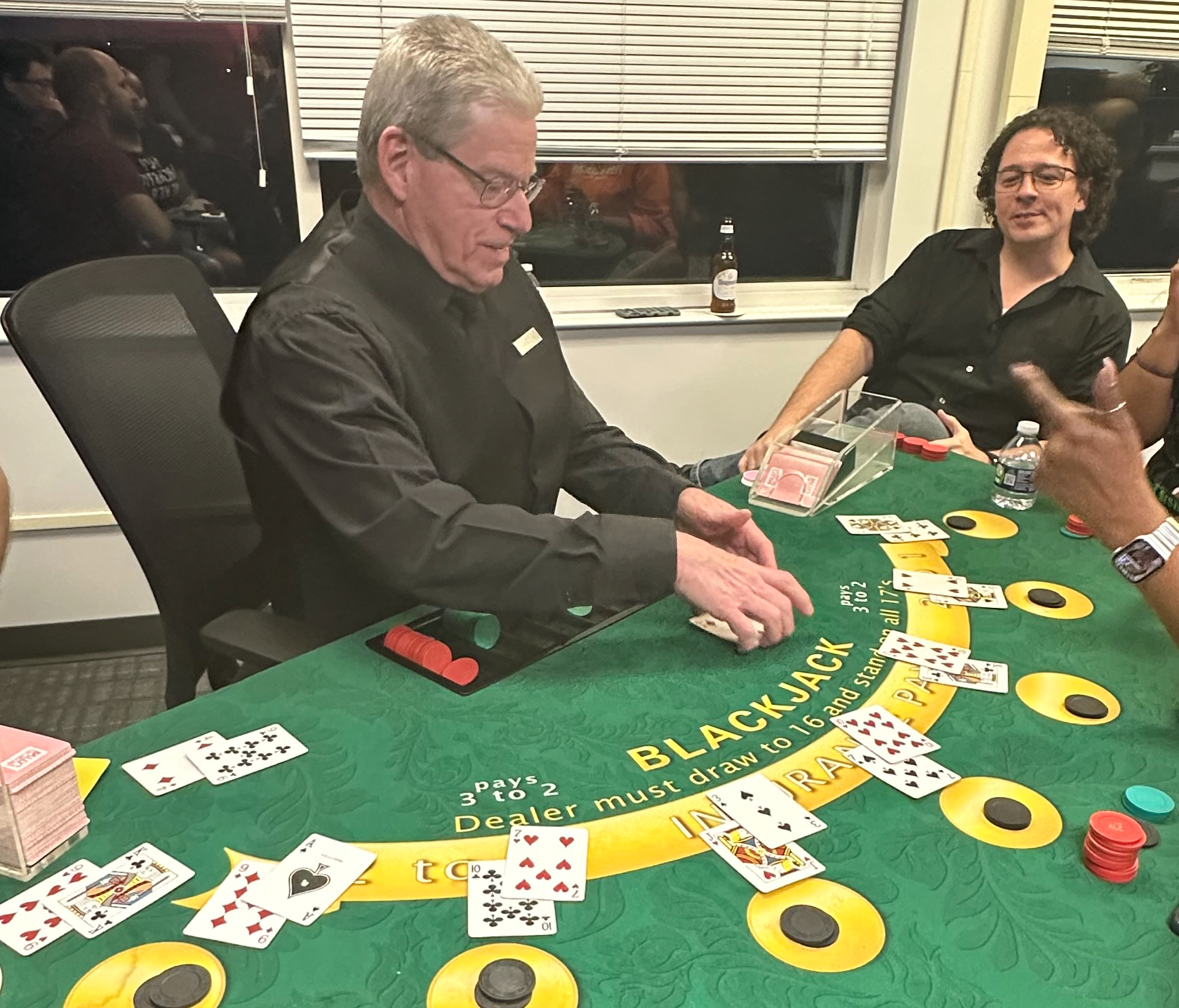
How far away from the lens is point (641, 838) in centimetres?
95

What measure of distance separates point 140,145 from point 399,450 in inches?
67.3

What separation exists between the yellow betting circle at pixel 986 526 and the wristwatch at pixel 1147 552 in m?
0.46

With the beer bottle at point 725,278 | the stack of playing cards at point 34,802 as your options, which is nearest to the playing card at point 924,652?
the stack of playing cards at point 34,802

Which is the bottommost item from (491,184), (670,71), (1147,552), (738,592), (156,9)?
(738,592)

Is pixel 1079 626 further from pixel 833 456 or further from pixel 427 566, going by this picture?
pixel 427 566

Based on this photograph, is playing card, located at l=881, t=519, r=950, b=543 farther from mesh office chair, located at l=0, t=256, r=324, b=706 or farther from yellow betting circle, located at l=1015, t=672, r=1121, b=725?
mesh office chair, located at l=0, t=256, r=324, b=706

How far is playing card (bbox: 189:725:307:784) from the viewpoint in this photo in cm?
102

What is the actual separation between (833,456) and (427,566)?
86 cm

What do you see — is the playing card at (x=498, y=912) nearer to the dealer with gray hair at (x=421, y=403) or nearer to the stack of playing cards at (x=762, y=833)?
the stack of playing cards at (x=762, y=833)

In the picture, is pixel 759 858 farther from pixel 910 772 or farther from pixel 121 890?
pixel 121 890

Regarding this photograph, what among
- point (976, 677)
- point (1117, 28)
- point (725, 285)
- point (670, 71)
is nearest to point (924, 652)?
point (976, 677)

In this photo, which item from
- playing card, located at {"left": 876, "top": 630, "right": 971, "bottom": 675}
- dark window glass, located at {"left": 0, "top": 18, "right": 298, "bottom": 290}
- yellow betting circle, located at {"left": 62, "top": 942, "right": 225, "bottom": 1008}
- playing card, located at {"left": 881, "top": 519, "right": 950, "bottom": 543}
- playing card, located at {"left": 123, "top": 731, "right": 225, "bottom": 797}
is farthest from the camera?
dark window glass, located at {"left": 0, "top": 18, "right": 298, "bottom": 290}

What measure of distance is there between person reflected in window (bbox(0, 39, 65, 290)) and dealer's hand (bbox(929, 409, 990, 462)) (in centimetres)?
225

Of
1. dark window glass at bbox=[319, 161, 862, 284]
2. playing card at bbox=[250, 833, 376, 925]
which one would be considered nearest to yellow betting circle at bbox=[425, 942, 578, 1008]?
playing card at bbox=[250, 833, 376, 925]
